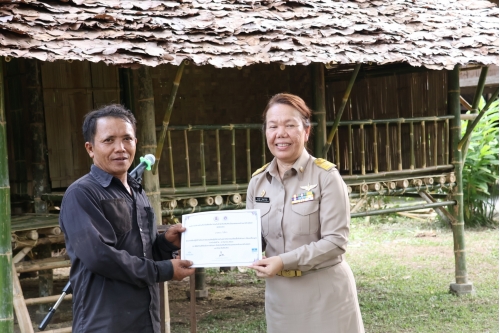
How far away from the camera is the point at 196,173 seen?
9.30m

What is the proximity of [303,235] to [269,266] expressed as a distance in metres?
0.27

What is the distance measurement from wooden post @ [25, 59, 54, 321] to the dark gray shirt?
433 cm

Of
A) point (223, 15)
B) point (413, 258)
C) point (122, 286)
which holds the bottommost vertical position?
point (413, 258)

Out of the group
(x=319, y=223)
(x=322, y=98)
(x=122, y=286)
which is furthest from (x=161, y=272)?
(x=322, y=98)

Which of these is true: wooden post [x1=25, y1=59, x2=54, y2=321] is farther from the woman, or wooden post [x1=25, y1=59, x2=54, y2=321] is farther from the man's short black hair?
the woman

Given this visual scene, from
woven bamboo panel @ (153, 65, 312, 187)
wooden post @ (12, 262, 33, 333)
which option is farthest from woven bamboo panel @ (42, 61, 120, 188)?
wooden post @ (12, 262, 33, 333)

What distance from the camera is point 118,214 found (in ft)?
11.1

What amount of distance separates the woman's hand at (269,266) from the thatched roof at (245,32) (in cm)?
275

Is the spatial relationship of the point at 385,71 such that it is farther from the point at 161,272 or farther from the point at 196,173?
the point at 161,272

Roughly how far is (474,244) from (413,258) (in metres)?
1.72

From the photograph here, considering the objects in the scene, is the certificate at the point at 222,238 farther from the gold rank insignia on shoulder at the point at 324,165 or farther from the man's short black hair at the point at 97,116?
the man's short black hair at the point at 97,116

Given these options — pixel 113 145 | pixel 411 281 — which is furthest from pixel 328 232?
pixel 411 281

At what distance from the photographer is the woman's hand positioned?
138 inches

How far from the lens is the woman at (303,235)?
361cm
